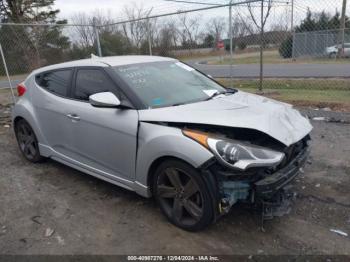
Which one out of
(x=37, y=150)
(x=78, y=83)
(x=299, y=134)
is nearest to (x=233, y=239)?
(x=299, y=134)

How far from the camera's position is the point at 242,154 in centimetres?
288

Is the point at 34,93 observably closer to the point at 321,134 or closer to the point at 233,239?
the point at 233,239

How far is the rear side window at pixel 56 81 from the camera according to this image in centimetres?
439

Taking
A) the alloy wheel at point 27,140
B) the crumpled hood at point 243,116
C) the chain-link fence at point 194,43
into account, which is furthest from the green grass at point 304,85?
the crumpled hood at point 243,116

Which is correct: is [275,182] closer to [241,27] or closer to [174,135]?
[174,135]

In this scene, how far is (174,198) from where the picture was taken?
11.0 ft

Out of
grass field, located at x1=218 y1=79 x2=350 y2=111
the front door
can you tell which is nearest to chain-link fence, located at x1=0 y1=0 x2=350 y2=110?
grass field, located at x1=218 y1=79 x2=350 y2=111

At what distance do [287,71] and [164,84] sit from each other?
1490 cm

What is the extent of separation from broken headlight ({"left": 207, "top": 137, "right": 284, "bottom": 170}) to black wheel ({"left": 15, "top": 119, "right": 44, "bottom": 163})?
10.5 ft

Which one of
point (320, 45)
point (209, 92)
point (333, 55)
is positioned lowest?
point (209, 92)

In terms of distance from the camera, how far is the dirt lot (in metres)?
3.11

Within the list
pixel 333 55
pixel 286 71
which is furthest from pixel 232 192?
pixel 333 55

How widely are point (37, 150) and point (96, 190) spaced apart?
1.42 meters

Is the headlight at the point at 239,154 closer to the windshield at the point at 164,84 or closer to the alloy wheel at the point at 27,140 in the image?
the windshield at the point at 164,84
